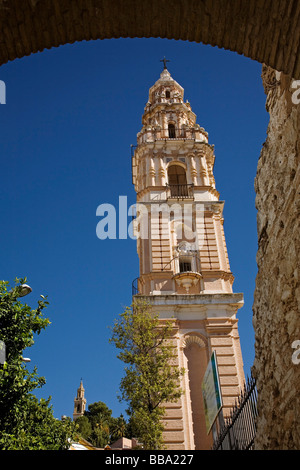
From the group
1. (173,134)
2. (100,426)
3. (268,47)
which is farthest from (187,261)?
(100,426)

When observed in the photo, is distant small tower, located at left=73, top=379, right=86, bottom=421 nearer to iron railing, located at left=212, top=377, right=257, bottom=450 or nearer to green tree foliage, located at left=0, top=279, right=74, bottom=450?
green tree foliage, located at left=0, top=279, right=74, bottom=450

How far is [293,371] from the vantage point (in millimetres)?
5027

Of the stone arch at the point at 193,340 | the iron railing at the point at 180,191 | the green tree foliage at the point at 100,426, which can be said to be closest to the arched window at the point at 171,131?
the iron railing at the point at 180,191

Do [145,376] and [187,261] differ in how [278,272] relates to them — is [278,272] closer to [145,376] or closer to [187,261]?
[145,376]

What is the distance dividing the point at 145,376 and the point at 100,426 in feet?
130

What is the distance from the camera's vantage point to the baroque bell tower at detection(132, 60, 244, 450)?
21.2 meters

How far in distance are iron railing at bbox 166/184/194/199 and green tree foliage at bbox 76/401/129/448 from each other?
82.2 ft

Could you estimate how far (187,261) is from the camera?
25.6m

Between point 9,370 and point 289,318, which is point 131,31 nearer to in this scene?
point 289,318

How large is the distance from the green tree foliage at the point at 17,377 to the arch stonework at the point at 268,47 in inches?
306

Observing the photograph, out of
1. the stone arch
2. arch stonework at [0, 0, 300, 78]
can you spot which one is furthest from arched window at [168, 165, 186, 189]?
arch stonework at [0, 0, 300, 78]

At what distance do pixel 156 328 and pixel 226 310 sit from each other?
12.5 feet
